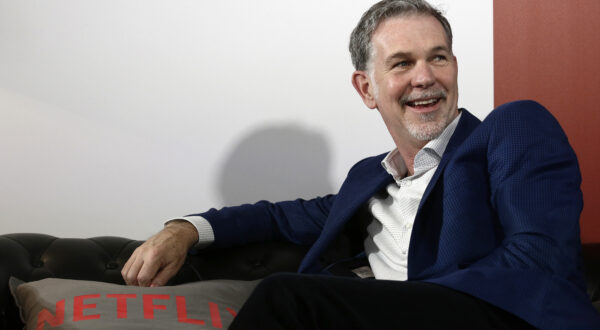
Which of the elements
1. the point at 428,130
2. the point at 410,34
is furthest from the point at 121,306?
the point at 410,34

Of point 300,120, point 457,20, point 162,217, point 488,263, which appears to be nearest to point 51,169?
point 162,217

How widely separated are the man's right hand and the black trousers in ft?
2.74

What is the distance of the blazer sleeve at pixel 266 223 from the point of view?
A: 6.57 ft

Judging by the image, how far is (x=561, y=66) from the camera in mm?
2240

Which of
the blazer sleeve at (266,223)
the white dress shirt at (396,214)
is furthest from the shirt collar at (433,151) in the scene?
the blazer sleeve at (266,223)

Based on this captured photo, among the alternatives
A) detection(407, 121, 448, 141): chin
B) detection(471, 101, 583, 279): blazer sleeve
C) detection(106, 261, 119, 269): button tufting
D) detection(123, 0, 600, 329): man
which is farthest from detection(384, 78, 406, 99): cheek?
detection(106, 261, 119, 269): button tufting

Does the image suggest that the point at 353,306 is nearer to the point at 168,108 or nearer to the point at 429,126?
the point at 429,126

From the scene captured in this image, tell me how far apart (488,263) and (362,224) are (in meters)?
0.77

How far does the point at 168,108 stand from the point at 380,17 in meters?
0.87

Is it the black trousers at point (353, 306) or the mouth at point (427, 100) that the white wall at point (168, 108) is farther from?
the black trousers at point (353, 306)

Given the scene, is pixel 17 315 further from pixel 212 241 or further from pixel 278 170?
pixel 278 170

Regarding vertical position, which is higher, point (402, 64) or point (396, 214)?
point (402, 64)

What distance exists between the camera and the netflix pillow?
1.45 metres

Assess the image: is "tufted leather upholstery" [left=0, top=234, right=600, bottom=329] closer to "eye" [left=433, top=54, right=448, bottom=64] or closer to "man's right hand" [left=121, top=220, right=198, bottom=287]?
"man's right hand" [left=121, top=220, right=198, bottom=287]
